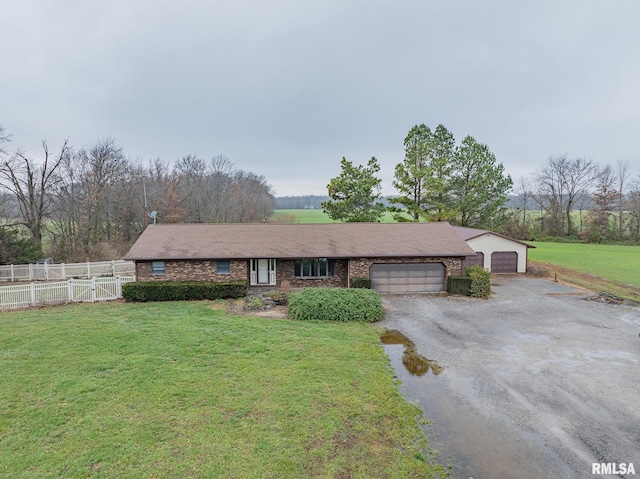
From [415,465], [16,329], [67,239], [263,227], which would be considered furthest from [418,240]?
[67,239]

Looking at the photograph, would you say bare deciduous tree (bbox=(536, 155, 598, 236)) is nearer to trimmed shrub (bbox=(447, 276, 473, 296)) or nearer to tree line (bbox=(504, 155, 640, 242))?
tree line (bbox=(504, 155, 640, 242))

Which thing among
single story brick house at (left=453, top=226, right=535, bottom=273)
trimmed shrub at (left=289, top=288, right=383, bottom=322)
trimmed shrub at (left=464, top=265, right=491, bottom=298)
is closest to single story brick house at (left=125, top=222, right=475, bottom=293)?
trimmed shrub at (left=464, top=265, right=491, bottom=298)

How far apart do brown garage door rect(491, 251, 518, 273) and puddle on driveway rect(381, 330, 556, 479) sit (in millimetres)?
18672

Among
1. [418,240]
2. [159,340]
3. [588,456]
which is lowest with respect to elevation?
[588,456]

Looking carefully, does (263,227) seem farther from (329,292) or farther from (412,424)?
(412,424)

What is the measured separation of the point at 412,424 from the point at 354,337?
501cm

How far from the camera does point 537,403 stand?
767cm

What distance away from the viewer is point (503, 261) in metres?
25.7

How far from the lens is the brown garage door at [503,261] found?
25.6 meters

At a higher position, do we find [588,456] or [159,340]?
[159,340]

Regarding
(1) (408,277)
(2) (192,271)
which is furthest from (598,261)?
(2) (192,271)

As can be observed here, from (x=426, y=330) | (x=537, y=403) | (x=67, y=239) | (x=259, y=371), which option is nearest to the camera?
(x=537, y=403)

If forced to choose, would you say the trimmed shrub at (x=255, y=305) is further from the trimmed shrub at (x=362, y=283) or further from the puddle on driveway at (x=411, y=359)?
the puddle on driveway at (x=411, y=359)

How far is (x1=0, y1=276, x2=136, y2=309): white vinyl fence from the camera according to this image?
15188 millimetres
